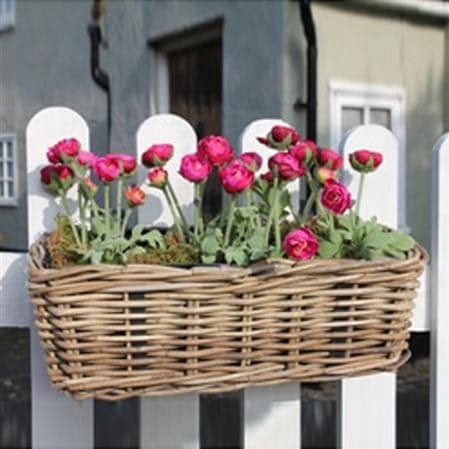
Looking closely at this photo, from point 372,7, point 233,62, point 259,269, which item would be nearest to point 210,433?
point 259,269

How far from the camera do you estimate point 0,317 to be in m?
0.79


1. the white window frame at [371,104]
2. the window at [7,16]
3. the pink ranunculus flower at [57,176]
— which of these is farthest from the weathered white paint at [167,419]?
the white window frame at [371,104]

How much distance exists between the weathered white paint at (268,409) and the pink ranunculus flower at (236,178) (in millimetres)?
197

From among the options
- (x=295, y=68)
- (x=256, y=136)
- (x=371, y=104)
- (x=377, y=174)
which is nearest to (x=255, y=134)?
(x=256, y=136)

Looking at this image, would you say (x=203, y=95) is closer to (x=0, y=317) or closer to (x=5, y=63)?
(x=5, y=63)

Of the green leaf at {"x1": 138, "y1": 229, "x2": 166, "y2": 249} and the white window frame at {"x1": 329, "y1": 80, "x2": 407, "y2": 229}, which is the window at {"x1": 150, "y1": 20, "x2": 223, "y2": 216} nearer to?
the white window frame at {"x1": 329, "y1": 80, "x2": 407, "y2": 229}

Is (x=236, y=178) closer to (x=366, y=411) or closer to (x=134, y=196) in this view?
(x=134, y=196)

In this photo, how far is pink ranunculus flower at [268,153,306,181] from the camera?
2.17 feet

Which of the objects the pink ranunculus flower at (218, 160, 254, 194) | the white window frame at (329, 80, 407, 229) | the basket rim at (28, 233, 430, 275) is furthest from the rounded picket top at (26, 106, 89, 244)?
the white window frame at (329, 80, 407, 229)

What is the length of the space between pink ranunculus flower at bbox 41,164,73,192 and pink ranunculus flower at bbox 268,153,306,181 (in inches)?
7.6

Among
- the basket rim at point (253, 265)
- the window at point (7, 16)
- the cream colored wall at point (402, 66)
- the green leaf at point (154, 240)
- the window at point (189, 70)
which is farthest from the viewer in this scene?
the window at point (189, 70)

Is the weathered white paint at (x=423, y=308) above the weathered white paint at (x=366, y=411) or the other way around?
above

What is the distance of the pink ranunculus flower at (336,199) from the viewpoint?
2.19ft

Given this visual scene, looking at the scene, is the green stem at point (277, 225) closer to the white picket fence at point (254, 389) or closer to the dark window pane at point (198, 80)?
the white picket fence at point (254, 389)
